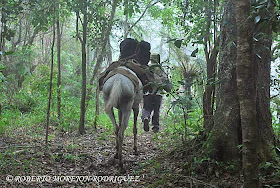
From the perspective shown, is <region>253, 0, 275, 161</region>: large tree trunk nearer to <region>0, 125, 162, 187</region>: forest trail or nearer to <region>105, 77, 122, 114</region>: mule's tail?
<region>0, 125, 162, 187</region>: forest trail

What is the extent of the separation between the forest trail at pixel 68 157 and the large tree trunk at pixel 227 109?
4.28ft

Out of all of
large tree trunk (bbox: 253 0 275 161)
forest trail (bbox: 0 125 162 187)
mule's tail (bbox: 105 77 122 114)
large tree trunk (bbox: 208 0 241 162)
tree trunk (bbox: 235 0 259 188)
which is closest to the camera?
tree trunk (bbox: 235 0 259 188)

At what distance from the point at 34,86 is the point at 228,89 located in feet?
22.4

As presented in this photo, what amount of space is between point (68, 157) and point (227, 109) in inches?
116

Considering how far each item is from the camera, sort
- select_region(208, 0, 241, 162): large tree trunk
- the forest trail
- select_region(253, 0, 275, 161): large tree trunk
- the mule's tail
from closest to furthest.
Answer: select_region(253, 0, 275, 161): large tree trunk, select_region(208, 0, 241, 162): large tree trunk, the forest trail, the mule's tail

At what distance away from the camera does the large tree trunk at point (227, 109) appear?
370 cm

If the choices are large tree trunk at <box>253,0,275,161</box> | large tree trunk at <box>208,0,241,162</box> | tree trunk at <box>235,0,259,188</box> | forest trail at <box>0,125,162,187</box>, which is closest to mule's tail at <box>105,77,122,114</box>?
forest trail at <box>0,125,162,187</box>

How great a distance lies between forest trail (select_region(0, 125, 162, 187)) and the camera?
421 centimetres

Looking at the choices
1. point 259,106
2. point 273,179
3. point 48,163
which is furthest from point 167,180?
point 48,163

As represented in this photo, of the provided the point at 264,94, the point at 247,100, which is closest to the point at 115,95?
the point at 264,94

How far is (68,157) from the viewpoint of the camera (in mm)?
5023

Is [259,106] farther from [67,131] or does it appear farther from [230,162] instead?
[67,131]

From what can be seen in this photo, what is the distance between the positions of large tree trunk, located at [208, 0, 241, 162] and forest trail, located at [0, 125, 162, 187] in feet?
4.28

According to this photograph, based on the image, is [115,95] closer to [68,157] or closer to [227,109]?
[68,157]
